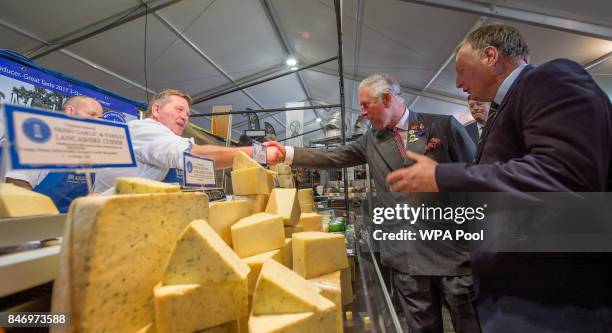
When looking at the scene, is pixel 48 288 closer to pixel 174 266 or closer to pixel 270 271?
pixel 174 266

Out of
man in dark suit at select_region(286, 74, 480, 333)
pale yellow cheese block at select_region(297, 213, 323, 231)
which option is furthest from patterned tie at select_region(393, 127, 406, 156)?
pale yellow cheese block at select_region(297, 213, 323, 231)

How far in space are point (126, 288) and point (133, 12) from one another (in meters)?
4.65

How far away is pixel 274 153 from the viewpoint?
1779 millimetres

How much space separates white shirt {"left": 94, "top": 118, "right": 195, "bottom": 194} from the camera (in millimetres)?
1258

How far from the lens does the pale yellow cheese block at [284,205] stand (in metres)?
1.09

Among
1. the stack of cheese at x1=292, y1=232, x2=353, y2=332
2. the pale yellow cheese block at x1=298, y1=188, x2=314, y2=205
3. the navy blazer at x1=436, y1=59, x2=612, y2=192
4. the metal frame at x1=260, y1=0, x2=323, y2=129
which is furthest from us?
the metal frame at x1=260, y1=0, x2=323, y2=129

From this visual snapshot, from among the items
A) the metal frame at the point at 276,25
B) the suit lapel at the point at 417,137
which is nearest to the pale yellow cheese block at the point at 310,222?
the suit lapel at the point at 417,137

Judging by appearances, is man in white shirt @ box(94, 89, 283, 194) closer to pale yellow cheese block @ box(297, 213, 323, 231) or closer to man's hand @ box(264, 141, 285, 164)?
man's hand @ box(264, 141, 285, 164)

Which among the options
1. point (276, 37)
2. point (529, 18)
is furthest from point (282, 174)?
Result: point (276, 37)

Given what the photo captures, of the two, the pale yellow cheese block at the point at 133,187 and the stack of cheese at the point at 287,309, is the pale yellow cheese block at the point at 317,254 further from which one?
the pale yellow cheese block at the point at 133,187

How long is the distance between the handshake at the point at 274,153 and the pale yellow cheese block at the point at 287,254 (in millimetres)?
770

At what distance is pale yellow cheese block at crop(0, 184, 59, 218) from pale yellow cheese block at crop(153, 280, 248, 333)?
0.33 metres

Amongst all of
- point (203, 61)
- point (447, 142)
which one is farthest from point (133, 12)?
point (447, 142)

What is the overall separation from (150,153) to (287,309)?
1082 mm
